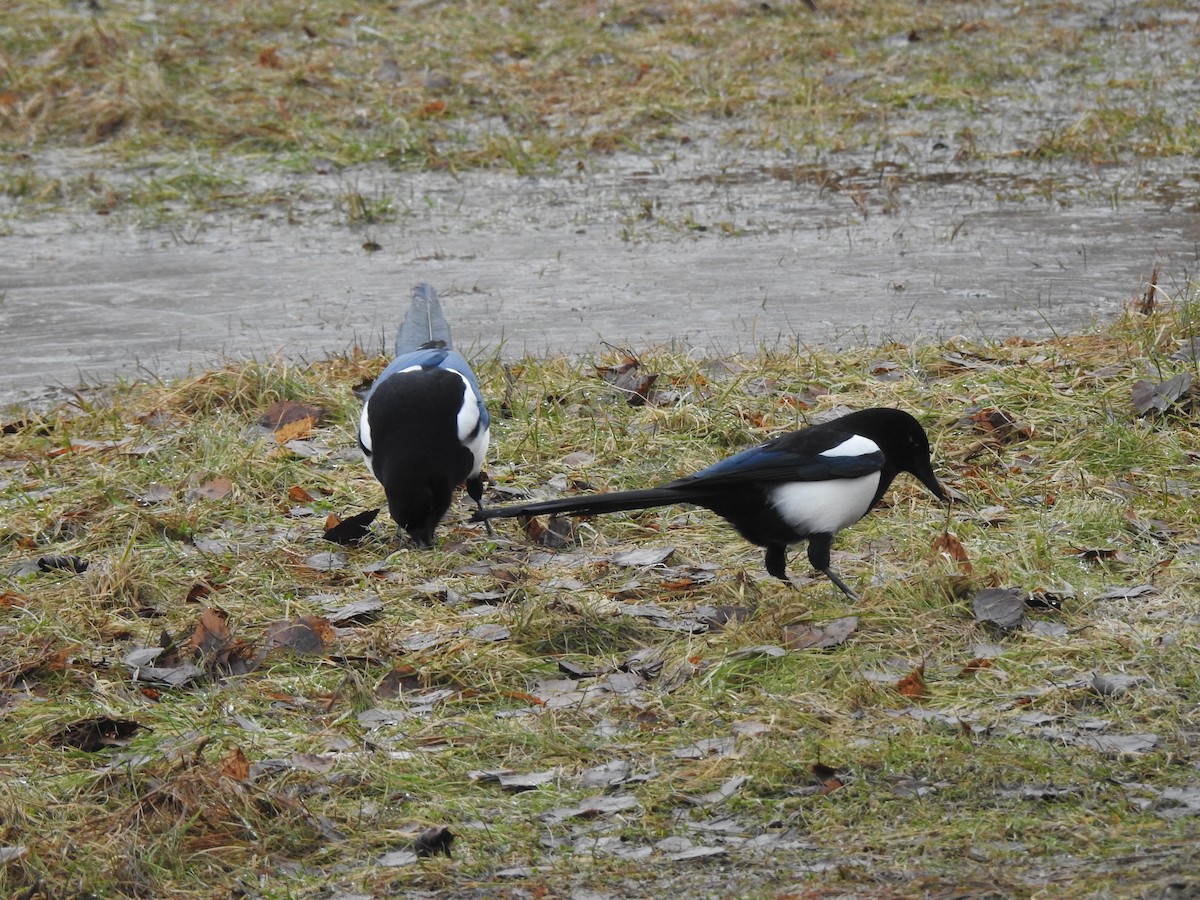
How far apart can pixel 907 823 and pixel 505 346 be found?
4068mm

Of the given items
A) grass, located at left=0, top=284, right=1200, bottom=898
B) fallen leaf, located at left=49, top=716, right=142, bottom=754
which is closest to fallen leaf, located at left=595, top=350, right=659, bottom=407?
grass, located at left=0, top=284, right=1200, bottom=898

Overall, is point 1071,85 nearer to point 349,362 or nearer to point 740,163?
point 740,163

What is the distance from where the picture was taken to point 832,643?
4.05 metres

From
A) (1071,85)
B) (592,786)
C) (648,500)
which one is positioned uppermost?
(1071,85)

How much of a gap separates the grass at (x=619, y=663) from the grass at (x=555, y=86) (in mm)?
3779

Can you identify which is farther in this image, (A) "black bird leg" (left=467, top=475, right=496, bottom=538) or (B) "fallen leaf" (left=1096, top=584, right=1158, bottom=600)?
(A) "black bird leg" (left=467, top=475, right=496, bottom=538)

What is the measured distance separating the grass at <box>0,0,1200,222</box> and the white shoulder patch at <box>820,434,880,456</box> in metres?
5.10

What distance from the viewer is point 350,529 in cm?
506

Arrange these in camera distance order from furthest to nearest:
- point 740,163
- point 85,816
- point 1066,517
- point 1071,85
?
point 1071,85 → point 740,163 → point 1066,517 → point 85,816

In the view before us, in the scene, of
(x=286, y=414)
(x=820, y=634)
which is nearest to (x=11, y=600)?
(x=286, y=414)

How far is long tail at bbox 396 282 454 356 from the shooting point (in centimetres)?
614

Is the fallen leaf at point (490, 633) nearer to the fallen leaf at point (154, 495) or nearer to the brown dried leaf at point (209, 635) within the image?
the brown dried leaf at point (209, 635)

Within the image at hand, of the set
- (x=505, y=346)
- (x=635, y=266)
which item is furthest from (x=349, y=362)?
(x=635, y=266)

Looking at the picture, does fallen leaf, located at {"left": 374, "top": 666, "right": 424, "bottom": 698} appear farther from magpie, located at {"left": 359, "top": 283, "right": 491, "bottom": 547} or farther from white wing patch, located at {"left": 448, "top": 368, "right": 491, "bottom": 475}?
white wing patch, located at {"left": 448, "top": 368, "right": 491, "bottom": 475}
